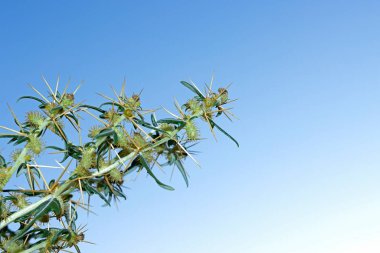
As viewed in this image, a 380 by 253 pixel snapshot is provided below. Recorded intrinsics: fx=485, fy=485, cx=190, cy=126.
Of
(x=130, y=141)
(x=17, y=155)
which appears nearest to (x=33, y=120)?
(x=17, y=155)

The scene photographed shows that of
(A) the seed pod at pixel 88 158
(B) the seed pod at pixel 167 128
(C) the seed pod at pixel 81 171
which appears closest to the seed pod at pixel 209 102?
(B) the seed pod at pixel 167 128

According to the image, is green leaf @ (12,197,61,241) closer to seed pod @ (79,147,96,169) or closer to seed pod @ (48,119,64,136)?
seed pod @ (79,147,96,169)

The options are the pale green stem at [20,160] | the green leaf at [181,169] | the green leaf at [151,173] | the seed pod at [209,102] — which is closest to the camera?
the green leaf at [151,173]

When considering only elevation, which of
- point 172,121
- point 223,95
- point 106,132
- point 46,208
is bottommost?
point 46,208

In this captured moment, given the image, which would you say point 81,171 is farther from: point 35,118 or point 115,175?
point 35,118

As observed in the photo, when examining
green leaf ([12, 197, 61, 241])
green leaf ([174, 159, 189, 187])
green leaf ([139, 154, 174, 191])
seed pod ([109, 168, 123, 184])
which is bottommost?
green leaf ([12, 197, 61, 241])

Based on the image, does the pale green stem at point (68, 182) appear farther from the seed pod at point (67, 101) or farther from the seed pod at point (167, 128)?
the seed pod at point (67, 101)

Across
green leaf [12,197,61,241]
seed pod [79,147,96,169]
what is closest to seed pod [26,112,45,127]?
seed pod [79,147,96,169]

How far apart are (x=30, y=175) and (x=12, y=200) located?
1.17 feet

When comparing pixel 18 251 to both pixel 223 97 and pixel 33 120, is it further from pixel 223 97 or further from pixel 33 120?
pixel 223 97

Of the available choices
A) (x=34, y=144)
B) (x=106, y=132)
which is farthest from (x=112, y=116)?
(x=34, y=144)

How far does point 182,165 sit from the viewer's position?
4.71m

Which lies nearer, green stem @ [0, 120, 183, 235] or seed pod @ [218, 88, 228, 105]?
green stem @ [0, 120, 183, 235]

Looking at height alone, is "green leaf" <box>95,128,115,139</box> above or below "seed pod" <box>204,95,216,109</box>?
below
